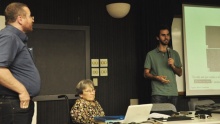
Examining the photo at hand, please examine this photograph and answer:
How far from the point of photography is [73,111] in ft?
8.84

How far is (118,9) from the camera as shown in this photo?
408 centimetres

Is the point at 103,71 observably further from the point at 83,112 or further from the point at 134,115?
the point at 134,115

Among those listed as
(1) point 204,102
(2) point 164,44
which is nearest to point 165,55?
(2) point 164,44

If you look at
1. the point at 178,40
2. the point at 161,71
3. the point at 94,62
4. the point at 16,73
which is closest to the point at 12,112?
the point at 16,73

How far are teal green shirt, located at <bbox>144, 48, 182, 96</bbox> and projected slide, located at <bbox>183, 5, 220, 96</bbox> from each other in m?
0.76

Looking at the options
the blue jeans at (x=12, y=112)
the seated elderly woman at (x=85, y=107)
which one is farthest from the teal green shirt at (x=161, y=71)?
the blue jeans at (x=12, y=112)

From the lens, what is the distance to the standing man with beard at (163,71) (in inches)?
144

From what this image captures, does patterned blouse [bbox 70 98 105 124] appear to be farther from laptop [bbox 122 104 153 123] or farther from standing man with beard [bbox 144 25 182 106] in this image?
standing man with beard [bbox 144 25 182 106]

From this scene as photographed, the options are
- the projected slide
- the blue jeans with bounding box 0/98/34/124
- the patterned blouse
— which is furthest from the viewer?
the projected slide

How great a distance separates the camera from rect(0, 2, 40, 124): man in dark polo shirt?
199cm

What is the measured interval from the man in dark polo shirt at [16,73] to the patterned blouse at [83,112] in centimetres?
58

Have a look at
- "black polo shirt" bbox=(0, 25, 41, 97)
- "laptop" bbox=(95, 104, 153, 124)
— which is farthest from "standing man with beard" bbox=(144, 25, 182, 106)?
"black polo shirt" bbox=(0, 25, 41, 97)

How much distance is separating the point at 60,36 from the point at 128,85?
46.8 inches

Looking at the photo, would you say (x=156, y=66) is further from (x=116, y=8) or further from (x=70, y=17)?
(x=70, y=17)
